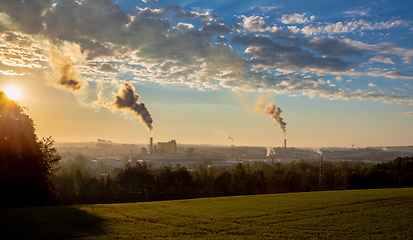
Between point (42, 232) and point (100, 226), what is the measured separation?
19.5 ft

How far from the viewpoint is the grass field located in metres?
31.2

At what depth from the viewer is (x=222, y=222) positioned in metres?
37.8

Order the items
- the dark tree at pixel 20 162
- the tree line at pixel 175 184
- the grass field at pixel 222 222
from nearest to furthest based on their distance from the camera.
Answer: the grass field at pixel 222 222, the dark tree at pixel 20 162, the tree line at pixel 175 184

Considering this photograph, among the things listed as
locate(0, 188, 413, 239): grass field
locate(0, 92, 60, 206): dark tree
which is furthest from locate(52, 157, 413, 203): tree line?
locate(0, 188, 413, 239): grass field

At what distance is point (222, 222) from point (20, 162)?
3782cm

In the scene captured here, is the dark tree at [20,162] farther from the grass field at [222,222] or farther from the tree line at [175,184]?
the tree line at [175,184]

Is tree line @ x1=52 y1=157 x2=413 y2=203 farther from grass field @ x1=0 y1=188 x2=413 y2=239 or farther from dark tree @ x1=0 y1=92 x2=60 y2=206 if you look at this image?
grass field @ x1=0 y1=188 x2=413 y2=239

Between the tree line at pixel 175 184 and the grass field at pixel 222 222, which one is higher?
the grass field at pixel 222 222

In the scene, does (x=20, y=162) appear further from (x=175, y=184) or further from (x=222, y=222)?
(x=175, y=184)

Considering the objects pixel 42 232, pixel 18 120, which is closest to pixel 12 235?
pixel 42 232

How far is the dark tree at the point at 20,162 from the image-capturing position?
51.3 meters

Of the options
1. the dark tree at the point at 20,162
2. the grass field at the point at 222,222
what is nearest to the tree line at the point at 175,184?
the dark tree at the point at 20,162

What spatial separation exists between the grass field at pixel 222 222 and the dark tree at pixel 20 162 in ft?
38.4

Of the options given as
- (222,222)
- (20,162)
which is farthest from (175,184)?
(222,222)
